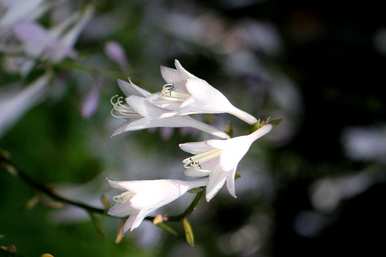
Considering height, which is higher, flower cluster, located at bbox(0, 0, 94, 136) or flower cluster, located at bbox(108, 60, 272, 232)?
flower cluster, located at bbox(108, 60, 272, 232)

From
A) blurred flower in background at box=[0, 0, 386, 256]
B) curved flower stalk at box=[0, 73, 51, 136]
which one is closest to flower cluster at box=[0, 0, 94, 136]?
curved flower stalk at box=[0, 73, 51, 136]

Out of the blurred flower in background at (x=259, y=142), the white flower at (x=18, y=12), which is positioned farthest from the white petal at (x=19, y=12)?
the blurred flower in background at (x=259, y=142)

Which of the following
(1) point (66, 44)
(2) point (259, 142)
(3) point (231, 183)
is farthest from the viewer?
(2) point (259, 142)

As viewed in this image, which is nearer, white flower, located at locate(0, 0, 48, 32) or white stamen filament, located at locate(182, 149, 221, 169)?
white stamen filament, located at locate(182, 149, 221, 169)

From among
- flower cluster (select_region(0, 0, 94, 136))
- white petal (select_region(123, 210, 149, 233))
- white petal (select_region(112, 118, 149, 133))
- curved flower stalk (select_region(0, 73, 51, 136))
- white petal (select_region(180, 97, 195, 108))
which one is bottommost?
curved flower stalk (select_region(0, 73, 51, 136))

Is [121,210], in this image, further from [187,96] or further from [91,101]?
[91,101]

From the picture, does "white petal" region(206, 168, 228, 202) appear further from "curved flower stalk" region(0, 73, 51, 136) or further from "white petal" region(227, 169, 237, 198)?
"curved flower stalk" region(0, 73, 51, 136)

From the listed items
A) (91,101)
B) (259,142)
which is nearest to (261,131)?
(91,101)

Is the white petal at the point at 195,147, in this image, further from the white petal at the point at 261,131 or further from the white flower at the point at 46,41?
the white flower at the point at 46,41
